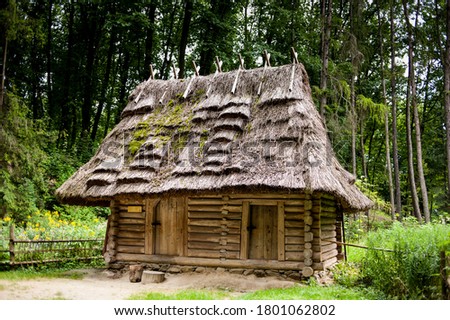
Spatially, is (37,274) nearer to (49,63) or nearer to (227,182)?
(227,182)

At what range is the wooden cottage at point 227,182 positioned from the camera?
11852 mm

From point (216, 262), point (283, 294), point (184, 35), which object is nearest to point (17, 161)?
point (216, 262)

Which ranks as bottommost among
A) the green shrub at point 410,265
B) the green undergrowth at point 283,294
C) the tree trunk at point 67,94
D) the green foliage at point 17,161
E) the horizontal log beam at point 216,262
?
the green undergrowth at point 283,294

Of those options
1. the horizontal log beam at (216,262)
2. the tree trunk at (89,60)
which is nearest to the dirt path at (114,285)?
the horizontal log beam at (216,262)

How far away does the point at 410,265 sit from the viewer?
357 inches

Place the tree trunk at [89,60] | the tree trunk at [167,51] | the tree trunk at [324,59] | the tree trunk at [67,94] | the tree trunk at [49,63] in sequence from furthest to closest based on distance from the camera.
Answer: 1. the tree trunk at [167,51]
2. the tree trunk at [49,63]
3. the tree trunk at [67,94]
4. the tree trunk at [89,60]
5. the tree trunk at [324,59]

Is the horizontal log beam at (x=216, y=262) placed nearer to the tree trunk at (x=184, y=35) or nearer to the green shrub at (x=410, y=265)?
the green shrub at (x=410, y=265)

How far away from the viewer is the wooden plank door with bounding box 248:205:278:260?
1236cm

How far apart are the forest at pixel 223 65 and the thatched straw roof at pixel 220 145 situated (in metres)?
3.36

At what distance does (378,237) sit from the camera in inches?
456

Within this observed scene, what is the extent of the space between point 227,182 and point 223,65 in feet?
54.3

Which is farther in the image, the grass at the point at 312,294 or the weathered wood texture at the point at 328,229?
the weathered wood texture at the point at 328,229

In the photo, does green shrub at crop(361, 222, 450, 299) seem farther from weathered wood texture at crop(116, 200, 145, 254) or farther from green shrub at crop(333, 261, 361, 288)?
weathered wood texture at crop(116, 200, 145, 254)
